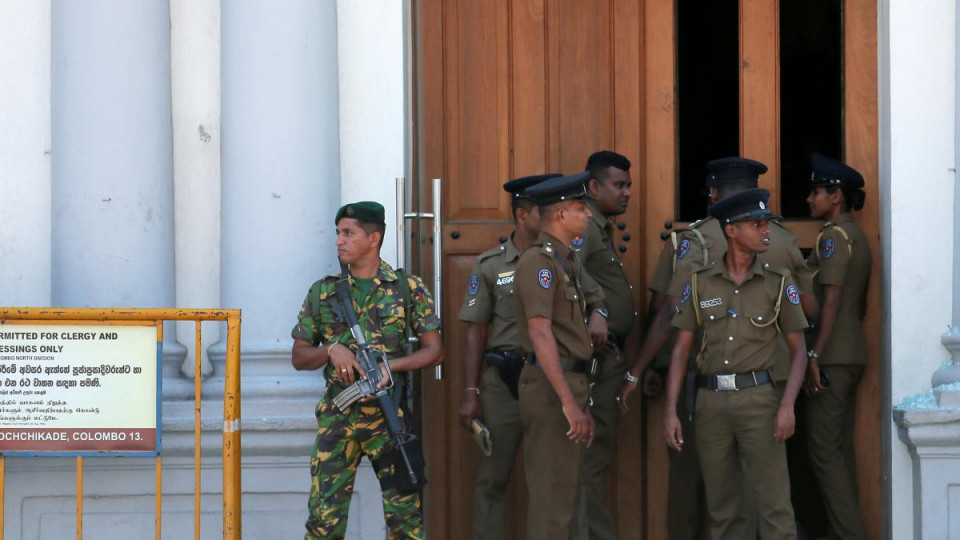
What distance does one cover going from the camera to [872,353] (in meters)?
6.52

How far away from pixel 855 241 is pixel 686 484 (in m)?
1.40

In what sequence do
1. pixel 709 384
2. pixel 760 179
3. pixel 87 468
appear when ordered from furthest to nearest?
pixel 760 179 < pixel 87 468 < pixel 709 384

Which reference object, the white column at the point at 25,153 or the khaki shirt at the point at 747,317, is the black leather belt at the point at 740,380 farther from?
the white column at the point at 25,153

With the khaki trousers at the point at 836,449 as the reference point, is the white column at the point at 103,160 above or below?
above

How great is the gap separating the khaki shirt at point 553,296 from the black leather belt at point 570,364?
0.02m

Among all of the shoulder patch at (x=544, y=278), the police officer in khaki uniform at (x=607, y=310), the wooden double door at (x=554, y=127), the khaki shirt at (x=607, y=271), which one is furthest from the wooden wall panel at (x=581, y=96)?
the shoulder patch at (x=544, y=278)

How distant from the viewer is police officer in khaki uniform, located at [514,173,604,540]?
18.0 ft

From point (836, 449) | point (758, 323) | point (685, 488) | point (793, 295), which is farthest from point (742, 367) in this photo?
point (685, 488)

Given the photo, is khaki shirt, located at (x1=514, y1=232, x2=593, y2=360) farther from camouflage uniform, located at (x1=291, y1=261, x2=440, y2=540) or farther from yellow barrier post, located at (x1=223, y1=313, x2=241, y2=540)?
yellow barrier post, located at (x1=223, y1=313, x2=241, y2=540)

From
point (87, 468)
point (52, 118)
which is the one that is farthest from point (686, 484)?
point (52, 118)

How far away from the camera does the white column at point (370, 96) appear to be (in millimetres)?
6602

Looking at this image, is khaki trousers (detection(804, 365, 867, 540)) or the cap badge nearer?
the cap badge

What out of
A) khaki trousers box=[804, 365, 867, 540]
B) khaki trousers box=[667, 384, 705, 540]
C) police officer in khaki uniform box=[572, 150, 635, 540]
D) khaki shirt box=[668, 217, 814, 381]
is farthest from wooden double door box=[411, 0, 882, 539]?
khaki trousers box=[804, 365, 867, 540]

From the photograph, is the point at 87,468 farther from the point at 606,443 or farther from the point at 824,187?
the point at 824,187
